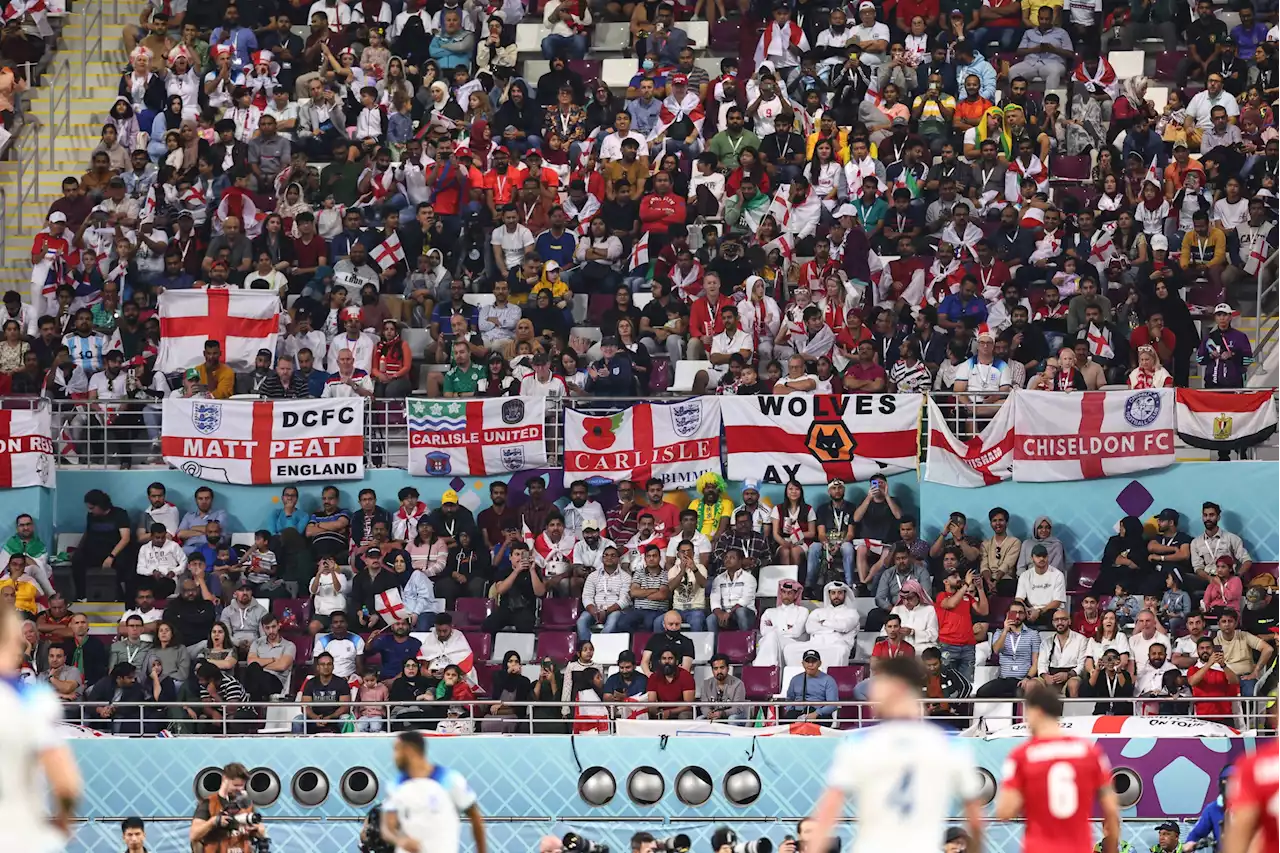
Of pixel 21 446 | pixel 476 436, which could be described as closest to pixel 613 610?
pixel 476 436

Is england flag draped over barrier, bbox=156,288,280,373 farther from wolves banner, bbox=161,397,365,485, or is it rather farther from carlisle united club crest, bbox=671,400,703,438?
carlisle united club crest, bbox=671,400,703,438

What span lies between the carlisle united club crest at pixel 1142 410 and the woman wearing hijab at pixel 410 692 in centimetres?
837

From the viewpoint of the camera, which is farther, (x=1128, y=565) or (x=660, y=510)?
(x=660, y=510)

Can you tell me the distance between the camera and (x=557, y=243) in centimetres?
2744

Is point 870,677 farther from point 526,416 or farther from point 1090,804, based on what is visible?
point 1090,804

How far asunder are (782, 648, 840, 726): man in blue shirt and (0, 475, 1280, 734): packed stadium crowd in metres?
0.03

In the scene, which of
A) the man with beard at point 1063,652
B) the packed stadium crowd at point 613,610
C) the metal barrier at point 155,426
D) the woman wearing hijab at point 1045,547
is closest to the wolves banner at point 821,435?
the packed stadium crowd at point 613,610

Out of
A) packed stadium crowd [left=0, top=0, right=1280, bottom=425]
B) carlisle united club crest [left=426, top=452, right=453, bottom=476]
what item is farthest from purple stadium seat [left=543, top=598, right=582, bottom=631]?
packed stadium crowd [left=0, top=0, right=1280, bottom=425]

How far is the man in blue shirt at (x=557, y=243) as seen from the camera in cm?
2738

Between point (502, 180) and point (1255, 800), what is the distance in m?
19.3

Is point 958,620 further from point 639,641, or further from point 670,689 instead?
point 639,641

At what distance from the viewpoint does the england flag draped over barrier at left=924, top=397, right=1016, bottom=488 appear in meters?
24.4

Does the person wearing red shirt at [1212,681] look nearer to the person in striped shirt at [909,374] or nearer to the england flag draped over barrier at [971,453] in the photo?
the england flag draped over barrier at [971,453]

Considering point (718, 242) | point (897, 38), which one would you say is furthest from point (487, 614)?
point (897, 38)
